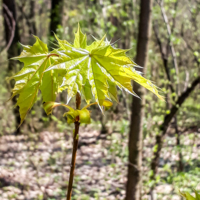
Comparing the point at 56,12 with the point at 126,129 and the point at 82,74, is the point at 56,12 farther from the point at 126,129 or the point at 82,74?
the point at 82,74

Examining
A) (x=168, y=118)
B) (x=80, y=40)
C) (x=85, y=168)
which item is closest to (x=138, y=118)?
(x=168, y=118)

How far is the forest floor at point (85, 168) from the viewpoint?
311 cm

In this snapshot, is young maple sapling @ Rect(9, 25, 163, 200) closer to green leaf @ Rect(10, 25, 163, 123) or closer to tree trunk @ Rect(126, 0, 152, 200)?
green leaf @ Rect(10, 25, 163, 123)

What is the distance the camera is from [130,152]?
6.84 ft

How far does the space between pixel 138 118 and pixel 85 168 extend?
236cm

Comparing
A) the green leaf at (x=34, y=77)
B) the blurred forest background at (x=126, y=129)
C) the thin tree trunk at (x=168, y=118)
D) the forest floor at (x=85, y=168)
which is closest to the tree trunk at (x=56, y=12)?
the blurred forest background at (x=126, y=129)

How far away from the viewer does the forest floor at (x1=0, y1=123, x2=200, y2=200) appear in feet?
10.2

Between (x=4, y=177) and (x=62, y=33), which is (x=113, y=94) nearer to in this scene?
(x=4, y=177)

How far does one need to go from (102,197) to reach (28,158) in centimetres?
150

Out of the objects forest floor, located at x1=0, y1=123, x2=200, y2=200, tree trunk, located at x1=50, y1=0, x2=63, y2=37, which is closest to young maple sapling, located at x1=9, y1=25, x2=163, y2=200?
forest floor, located at x1=0, y1=123, x2=200, y2=200

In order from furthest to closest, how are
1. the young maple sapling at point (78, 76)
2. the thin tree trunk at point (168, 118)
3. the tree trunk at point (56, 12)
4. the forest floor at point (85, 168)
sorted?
1. the tree trunk at point (56, 12)
2. the forest floor at point (85, 168)
3. the thin tree trunk at point (168, 118)
4. the young maple sapling at point (78, 76)

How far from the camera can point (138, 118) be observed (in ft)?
6.38

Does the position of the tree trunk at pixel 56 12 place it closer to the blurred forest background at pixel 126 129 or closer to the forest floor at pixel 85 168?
the blurred forest background at pixel 126 129

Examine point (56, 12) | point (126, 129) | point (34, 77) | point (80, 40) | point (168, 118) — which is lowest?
point (126, 129)
